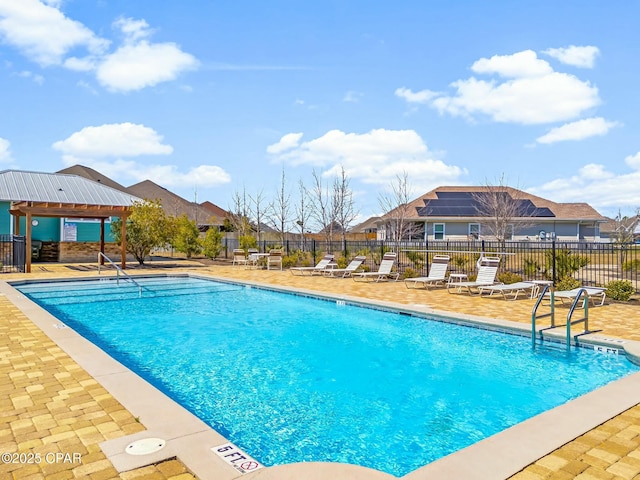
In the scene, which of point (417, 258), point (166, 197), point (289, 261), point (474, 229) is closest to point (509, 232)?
point (474, 229)

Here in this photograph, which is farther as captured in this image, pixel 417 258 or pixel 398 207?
pixel 398 207

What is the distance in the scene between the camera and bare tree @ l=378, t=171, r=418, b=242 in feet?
98.3

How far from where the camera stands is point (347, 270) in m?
17.1

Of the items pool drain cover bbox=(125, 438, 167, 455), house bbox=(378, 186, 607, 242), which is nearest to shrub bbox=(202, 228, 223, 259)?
house bbox=(378, 186, 607, 242)

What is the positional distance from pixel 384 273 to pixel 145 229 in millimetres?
12095

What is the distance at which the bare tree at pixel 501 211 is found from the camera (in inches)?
1039

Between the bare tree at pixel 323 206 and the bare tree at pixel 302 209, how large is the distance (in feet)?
2.19

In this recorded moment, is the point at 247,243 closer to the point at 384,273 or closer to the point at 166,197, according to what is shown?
the point at 384,273

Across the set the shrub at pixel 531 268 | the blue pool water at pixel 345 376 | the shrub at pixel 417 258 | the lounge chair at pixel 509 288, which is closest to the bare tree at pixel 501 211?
the shrub at pixel 417 258

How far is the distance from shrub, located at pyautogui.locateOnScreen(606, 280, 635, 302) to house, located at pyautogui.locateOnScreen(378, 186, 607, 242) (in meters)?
17.6

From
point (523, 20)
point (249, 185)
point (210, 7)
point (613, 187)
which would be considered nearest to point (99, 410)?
point (210, 7)

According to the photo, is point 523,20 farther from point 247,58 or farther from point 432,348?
point 432,348

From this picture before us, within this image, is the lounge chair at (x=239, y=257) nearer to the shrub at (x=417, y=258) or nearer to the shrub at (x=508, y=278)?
the shrub at (x=417, y=258)

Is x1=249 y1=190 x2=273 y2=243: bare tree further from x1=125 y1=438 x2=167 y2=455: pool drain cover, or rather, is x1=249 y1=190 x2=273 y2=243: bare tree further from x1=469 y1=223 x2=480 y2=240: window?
x1=125 y1=438 x2=167 y2=455: pool drain cover
